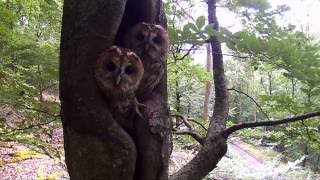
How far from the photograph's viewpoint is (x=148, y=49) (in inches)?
58.1

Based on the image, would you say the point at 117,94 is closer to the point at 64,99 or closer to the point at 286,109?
the point at 64,99

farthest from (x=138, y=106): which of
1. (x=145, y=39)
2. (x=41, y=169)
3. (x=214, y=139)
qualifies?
(x=41, y=169)

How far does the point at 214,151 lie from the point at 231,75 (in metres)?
20.5

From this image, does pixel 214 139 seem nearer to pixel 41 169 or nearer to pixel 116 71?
pixel 116 71

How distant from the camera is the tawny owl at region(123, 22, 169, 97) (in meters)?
1.45

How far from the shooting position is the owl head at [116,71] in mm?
1274

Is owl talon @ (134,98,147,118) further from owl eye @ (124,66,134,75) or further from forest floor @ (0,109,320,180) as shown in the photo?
forest floor @ (0,109,320,180)

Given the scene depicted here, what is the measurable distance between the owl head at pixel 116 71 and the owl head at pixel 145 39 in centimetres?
14

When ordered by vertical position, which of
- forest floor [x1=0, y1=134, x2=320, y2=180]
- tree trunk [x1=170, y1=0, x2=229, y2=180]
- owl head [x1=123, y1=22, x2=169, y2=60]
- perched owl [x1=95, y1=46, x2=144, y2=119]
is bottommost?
forest floor [x1=0, y1=134, x2=320, y2=180]

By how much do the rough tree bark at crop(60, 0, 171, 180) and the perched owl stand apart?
27 millimetres

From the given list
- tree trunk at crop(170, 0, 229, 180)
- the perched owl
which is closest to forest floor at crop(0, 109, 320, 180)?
tree trunk at crop(170, 0, 229, 180)

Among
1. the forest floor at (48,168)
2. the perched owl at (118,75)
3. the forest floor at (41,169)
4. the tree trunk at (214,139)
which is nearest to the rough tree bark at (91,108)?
the perched owl at (118,75)

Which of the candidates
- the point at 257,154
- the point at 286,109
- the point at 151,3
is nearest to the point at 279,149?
the point at 257,154

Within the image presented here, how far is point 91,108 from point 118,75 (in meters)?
0.15
